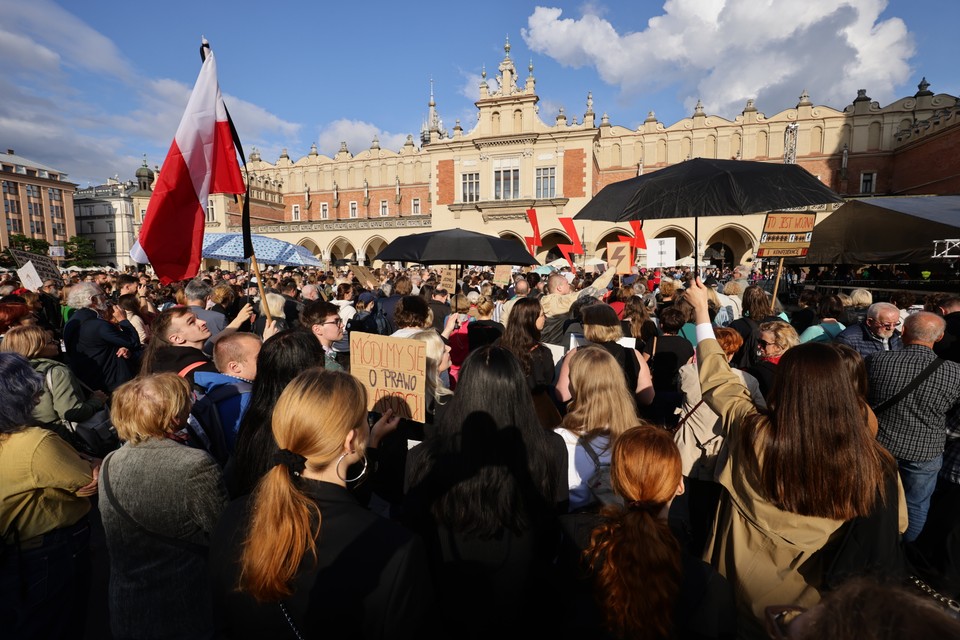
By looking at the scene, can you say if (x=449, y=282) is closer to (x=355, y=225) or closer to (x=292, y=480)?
(x=292, y=480)

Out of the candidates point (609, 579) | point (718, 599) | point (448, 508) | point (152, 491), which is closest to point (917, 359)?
point (718, 599)

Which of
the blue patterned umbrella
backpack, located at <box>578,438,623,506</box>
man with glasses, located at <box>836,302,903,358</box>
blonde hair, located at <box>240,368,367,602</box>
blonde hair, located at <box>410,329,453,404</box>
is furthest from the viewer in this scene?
the blue patterned umbrella

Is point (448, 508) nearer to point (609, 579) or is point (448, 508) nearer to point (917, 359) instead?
point (609, 579)

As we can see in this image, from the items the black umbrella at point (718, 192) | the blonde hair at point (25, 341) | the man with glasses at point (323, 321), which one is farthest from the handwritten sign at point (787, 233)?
the blonde hair at point (25, 341)

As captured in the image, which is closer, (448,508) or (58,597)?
(448,508)

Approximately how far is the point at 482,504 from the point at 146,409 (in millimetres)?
1445

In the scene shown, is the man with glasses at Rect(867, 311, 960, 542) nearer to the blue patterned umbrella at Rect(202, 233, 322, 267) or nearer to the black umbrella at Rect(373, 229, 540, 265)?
the black umbrella at Rect(373, 229, 540, 265)

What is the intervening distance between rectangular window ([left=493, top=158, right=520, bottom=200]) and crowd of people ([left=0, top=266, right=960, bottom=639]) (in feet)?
92.7

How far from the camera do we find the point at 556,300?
6.14 meters

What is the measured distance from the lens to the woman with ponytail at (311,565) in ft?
4.09

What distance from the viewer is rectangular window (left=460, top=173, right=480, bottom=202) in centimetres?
3075

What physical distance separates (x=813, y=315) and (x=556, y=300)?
341 centimetres

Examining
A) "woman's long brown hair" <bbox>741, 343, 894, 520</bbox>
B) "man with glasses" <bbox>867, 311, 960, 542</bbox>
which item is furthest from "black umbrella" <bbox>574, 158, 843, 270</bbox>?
"woman's long brown hair" <bbox>741, 343, 894, 520</bbox>

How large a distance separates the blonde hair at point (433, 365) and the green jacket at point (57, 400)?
217cm
